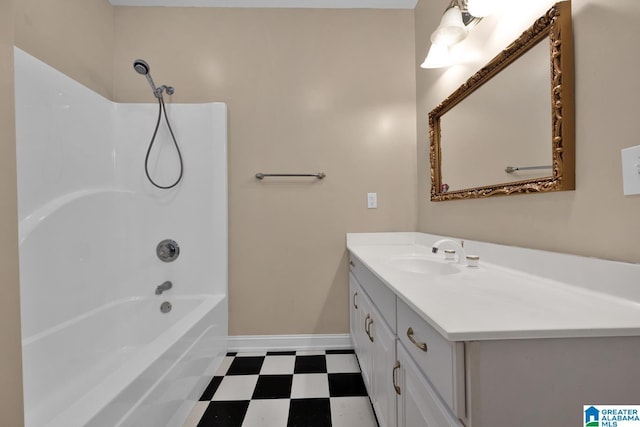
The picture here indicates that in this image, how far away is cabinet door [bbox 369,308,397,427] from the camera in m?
0.90

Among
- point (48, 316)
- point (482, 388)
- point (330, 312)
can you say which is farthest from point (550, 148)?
point (48, 316)

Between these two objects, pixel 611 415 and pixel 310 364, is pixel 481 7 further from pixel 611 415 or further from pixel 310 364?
pixel 310 364

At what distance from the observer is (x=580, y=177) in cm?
79

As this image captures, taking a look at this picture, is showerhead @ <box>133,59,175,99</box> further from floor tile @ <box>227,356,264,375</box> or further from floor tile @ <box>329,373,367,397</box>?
floor tile @ <box>329,373,367,397</box>

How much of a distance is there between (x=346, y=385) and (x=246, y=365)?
0.63 m

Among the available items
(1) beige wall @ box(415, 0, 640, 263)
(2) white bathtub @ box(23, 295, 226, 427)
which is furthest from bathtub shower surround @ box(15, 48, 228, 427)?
(1) beige wall @ box(415, 0, 640, 263)

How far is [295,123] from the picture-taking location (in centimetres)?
186

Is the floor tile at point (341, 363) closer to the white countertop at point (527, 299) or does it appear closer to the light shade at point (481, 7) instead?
the white countertop at point (527, 299)

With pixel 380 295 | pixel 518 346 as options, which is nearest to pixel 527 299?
pixel 518 346

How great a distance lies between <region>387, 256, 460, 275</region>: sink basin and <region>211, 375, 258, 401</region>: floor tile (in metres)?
1.01

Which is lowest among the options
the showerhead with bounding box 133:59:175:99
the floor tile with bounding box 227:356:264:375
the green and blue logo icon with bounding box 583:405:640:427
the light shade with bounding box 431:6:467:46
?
the floor tile with bounding box 227:356:264:375

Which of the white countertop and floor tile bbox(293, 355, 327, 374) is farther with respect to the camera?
floor tile bbox(293, 355, 327, 374)

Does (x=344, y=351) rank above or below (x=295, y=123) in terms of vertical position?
below

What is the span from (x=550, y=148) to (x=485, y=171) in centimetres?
32
